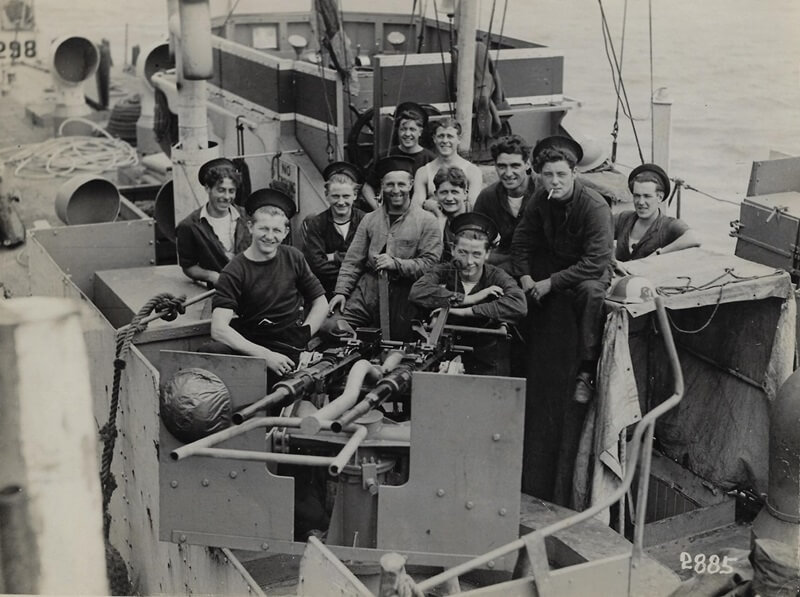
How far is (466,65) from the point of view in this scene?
9172 millimetres

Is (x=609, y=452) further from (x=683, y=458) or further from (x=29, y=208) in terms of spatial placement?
(x=29, y=208)

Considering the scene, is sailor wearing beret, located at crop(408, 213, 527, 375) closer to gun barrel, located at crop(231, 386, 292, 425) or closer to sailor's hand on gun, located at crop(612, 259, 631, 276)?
sailor's hand on gun, located at crop(612, 259, 631, 276)

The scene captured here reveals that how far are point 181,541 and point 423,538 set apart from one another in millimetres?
1225

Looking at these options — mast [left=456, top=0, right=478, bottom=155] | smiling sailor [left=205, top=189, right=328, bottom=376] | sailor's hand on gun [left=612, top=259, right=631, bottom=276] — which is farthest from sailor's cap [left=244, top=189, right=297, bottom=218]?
mast [left=456, top=0, right=478, bottom=155]

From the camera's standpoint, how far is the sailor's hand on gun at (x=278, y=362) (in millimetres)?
5930

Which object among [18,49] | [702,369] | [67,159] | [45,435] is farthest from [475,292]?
[18,49]

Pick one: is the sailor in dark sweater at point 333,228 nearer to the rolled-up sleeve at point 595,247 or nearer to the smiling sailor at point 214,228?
the smiling sailor at point 214,228

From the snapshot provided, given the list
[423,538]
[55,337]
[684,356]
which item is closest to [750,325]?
[684,356]

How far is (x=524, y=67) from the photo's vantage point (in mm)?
11375

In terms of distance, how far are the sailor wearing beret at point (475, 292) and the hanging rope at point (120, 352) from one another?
5.19 ft

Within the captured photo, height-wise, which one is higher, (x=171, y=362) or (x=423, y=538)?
(x=171, y=362)

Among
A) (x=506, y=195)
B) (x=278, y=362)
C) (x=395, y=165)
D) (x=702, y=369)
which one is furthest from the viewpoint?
(x=702, y=369)

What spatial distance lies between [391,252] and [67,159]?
8536 millimetres

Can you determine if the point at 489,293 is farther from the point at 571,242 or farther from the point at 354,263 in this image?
the point at 354,263
